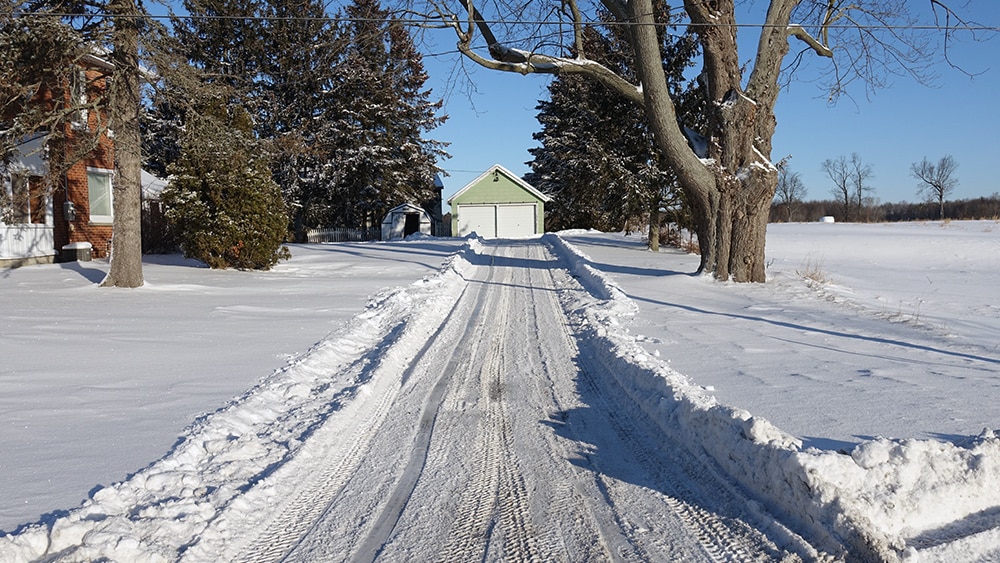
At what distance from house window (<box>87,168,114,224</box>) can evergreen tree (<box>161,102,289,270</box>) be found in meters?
4.72

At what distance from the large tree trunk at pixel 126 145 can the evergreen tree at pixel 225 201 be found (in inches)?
115

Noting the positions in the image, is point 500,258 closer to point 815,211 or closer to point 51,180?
point 51,180

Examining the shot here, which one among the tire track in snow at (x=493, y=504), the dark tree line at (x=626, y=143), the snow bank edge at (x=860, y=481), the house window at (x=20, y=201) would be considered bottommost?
the tire track in snow at (x=493, y=504)

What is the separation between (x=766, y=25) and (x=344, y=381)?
1178 cm

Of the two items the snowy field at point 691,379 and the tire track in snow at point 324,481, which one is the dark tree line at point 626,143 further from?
the tire track in snow at point 324,481

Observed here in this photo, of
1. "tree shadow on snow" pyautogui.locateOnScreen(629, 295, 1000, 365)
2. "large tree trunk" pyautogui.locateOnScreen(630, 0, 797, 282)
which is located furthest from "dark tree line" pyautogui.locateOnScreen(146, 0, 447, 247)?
"tree shadow on snow" pyautogui.locateOnScreen(629, 295, 1000, 365)

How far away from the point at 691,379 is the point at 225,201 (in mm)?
14273

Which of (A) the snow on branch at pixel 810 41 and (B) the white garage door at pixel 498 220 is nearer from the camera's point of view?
(A) the snow on branch at pixel 810 41

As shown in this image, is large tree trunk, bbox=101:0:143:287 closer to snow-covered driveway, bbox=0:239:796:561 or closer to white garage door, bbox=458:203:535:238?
snow-covered driveway, bbox=0:239:796:561

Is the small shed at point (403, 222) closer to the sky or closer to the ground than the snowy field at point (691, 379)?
closer to the sky

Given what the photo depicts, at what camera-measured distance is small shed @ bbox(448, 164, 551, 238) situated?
1711 inches

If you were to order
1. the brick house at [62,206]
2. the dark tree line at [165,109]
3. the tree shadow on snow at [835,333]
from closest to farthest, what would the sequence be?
the tree shadow on snow at [835,333] < the dark tree line at [165,109] < the brick house at [62,206]

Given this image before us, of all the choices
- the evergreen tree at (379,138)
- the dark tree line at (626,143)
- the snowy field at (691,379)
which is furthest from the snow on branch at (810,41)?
the evergreen tree at (379,138)

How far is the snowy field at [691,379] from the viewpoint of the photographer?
357 cm
